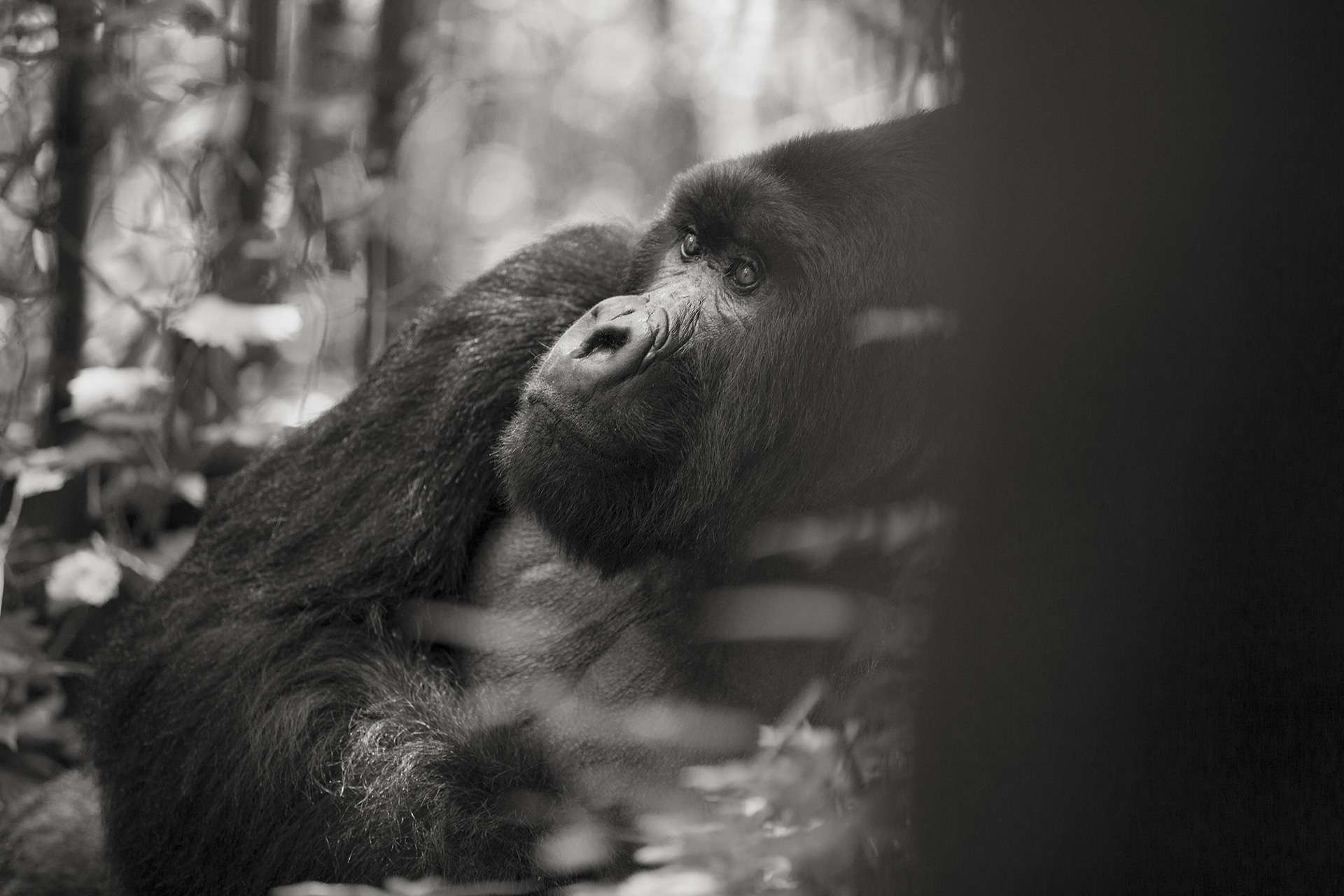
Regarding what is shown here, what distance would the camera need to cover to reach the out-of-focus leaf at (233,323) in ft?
15.4

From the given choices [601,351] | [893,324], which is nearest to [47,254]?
[601,351]

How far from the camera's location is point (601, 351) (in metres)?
3.29

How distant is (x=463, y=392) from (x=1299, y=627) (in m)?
2.84

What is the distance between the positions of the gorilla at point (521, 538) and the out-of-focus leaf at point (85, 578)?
0.34m

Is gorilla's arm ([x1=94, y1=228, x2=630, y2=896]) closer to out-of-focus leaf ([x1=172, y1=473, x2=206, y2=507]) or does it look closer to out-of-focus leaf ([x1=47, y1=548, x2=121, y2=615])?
out-of-focus leaf ([x1=47, y1=548, x2=121, y2=615])

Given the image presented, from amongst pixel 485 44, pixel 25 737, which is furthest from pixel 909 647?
pixel 485 44

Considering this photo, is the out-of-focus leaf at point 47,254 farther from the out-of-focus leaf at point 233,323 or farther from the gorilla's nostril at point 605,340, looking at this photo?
the gorilla's nostril at point 605,340

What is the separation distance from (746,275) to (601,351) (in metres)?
0.52

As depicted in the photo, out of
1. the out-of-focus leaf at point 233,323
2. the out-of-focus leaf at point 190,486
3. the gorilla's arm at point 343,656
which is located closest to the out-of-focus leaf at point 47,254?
the out-of-focus leaf at point 233,323

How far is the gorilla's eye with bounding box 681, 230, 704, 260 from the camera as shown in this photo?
366cm

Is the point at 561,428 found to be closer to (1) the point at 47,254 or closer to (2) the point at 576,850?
(2) the point at 576,850

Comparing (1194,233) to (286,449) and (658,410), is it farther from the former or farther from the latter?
(286,449)

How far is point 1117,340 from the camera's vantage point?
1247mm

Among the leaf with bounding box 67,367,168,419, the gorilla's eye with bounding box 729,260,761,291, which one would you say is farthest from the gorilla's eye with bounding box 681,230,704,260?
the leaf with bounding box 67,367,168,419
